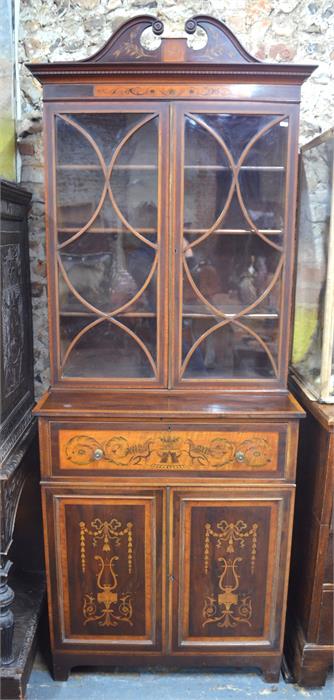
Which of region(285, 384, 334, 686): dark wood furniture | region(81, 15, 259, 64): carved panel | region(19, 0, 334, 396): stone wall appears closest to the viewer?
region(81, 15, 259, 64): carved panel

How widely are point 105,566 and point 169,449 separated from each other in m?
0.42

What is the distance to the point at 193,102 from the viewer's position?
1.56 meters

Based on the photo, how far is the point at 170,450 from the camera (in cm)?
161

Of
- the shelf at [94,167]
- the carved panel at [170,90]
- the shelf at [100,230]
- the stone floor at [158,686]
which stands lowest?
the stone floor at [158,686]

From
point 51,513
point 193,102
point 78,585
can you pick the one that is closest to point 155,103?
point 193,102

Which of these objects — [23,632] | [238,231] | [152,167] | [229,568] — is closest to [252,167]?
[238,231]

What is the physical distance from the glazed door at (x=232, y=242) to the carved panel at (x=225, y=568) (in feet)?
1.21

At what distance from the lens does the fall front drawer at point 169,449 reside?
5.24 ft

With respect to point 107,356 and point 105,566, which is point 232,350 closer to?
point 107,356

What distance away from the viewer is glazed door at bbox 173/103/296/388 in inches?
62.6

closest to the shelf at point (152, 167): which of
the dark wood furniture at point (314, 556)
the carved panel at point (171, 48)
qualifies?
the carved panel at point (171, 48)

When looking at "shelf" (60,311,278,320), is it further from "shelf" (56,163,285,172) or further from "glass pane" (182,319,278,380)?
"shelf" (56,163,285,172)

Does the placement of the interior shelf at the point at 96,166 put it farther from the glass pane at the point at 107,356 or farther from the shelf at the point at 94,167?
the glass pane at the point at 107,356

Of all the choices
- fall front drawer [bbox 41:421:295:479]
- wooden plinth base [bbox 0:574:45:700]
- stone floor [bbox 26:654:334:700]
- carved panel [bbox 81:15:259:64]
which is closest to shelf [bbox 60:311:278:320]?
fall front drawer [bbox 41:421:295:479]
